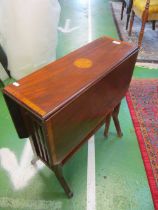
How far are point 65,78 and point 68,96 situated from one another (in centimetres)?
16

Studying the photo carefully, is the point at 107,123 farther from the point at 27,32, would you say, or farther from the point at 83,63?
the point at 27,32

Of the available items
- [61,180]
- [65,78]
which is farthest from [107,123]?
[65,78]

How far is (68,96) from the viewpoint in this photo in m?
0.87

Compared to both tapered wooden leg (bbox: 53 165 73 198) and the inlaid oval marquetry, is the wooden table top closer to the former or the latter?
the inlaid oval marquetry

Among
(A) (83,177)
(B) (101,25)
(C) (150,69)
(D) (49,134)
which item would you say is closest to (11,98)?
(D) (49,134)

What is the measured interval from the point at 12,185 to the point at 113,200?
71cm

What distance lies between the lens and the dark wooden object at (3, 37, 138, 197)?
84 centimetres

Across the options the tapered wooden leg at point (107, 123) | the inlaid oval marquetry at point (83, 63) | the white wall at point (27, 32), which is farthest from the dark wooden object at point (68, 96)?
the white wall at point (27, 32)

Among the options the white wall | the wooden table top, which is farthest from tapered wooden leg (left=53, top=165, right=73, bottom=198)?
the white wall

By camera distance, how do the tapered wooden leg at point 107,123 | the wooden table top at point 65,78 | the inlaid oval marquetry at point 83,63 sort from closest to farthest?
the wooden table top at point 65,78 < the inlaid oval marquetry at point 83,63 < the tapered wooden leg at point 107,123

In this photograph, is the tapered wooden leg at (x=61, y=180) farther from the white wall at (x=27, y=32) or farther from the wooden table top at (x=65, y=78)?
the white wall at (x=27, y=32)

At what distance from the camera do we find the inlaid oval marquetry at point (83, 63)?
1072 millimetres

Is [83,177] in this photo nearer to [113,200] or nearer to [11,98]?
[113,200]

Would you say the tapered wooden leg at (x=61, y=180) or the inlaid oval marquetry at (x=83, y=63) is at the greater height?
the inlaid oval marquetry at (x=83, y=63)
